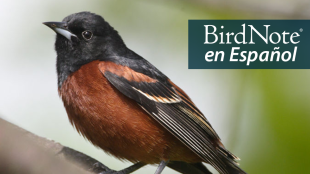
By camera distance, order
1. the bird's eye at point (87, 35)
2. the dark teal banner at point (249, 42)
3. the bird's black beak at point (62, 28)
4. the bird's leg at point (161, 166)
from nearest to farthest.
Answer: the bird's leg at point (161, 166) < the bird's black beak at point (62, 28) < the bird's eye at point (87, 35) < the dark teal banner at point (249, 42)

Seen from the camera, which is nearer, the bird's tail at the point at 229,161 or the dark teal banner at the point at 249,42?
the bird's tail at the point at 229,161

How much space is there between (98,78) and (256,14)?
1660 millimetres

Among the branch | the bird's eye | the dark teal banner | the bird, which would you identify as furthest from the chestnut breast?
the dark teal banner

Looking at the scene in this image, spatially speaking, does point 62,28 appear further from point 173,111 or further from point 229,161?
point 229,161

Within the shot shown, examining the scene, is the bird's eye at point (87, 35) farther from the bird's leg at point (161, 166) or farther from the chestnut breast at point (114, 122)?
the bird's leg at point (161, 166)

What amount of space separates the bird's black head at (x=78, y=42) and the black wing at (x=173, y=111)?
0.28 metres

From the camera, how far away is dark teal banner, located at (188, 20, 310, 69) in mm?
4359

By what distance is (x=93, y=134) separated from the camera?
10.7ft

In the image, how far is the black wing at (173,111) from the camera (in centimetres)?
329

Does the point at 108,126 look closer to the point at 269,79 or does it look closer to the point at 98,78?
the point at 98,78

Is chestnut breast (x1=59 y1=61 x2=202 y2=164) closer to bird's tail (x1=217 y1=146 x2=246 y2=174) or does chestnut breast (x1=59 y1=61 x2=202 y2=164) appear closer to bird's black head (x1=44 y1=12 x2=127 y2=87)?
bird's black head (x1=44 y1=12 x2=127 y2=87)

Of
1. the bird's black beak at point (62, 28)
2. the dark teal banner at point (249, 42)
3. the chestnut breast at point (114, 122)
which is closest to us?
the chestnut breast at point (114, 122)

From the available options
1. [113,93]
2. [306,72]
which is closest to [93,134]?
[113,93]

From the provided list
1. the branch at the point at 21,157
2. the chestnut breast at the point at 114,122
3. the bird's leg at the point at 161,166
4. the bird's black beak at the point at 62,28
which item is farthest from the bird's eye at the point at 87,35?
the branch at the point at 21,157
